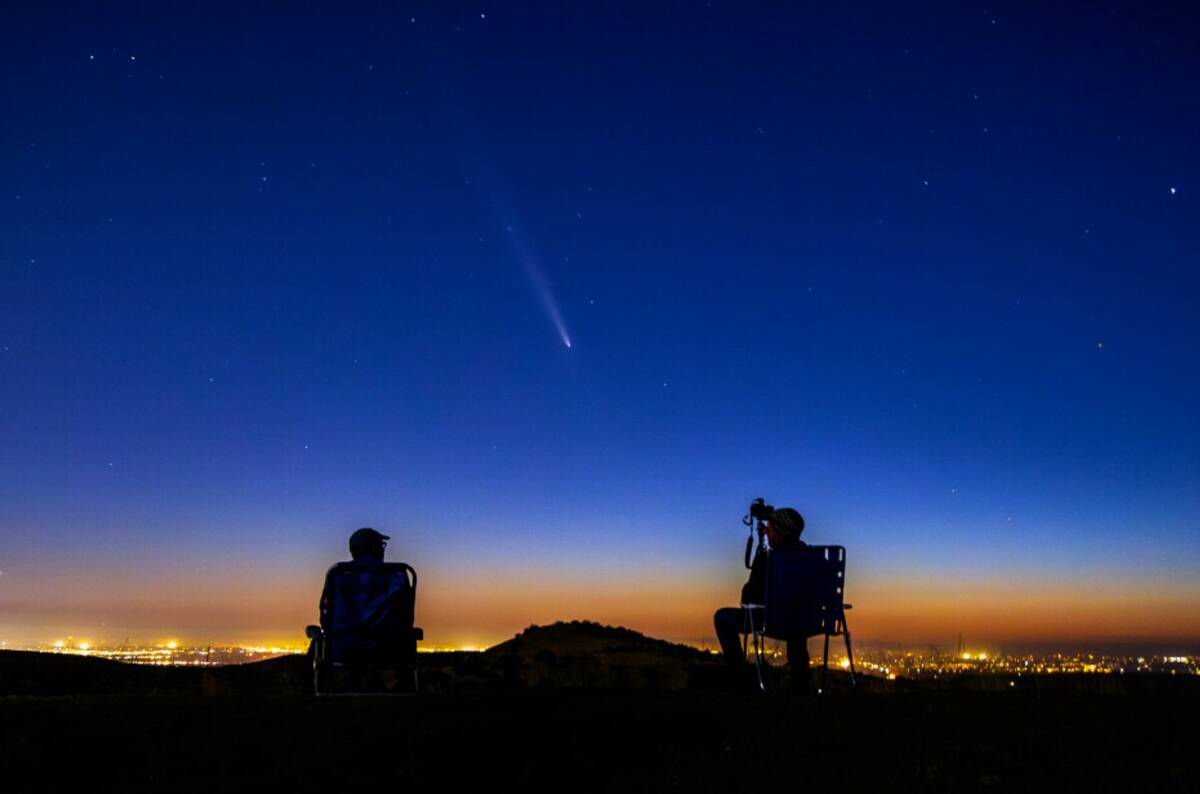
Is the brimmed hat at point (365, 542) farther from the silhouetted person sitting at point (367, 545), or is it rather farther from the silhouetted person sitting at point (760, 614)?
the silhouetted person sitting at point (760, 614)

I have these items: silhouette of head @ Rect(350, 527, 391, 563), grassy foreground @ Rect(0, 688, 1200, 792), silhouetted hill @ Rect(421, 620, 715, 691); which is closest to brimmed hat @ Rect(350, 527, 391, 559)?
silhouette of head @ Rect(350, 527, 391, 563)

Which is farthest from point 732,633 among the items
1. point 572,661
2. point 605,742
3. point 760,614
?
point 572,661

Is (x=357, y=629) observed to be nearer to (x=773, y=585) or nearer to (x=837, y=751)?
(x=773, y=585)

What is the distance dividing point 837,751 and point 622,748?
1167 millimetres

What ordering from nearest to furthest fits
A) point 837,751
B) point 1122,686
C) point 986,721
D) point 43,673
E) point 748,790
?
point 748,790 < point 837,751 < point 986,721 < point 1122,686 < point 43,673

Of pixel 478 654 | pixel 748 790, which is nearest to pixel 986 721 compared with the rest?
pixel 748 790

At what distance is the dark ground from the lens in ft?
16.3

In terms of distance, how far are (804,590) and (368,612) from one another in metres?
4.28

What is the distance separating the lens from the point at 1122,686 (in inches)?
349

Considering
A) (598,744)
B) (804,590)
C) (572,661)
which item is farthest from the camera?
(572,661)

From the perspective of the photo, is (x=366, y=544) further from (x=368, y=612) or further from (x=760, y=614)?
(x=760, y=614)

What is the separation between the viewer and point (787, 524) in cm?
1003

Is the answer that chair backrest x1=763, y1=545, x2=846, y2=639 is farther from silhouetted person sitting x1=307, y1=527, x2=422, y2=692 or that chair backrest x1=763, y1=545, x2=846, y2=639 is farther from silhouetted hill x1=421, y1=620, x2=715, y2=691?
silhouetted person sitting x1=307, y1=527, x2=422, y2=692

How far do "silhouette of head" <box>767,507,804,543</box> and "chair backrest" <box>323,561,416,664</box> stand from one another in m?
3.68
